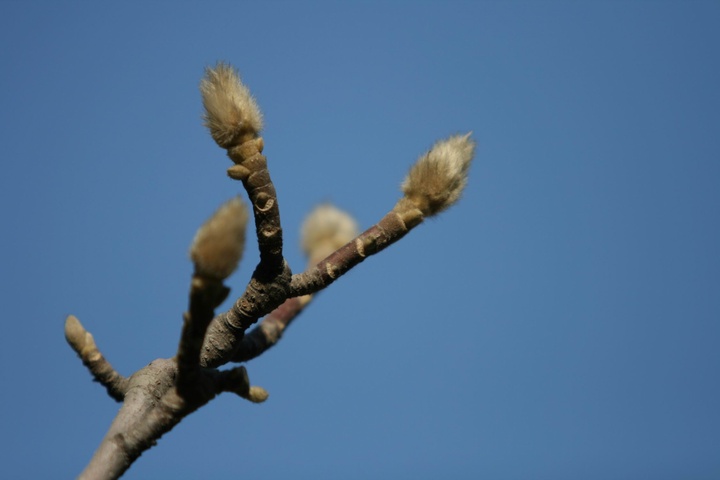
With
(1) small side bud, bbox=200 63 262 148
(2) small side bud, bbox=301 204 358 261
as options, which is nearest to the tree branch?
(1) small side bud, bbox=200 63 262 148

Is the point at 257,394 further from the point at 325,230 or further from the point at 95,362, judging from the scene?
the point at 325,230

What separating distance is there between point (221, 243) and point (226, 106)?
0.50 meters

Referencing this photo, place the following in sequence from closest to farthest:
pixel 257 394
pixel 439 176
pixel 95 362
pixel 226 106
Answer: pixel 226 106, pixel 257 394, pixel 439 176, pixel 95 362

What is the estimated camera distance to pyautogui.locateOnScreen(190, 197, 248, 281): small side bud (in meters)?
1.31

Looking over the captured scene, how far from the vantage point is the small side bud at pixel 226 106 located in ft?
5.49

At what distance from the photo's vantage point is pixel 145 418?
149 cm

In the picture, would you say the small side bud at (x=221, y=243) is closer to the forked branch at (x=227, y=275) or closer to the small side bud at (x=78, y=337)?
the forked branch at (x=227, y=275)

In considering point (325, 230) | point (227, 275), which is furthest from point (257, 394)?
point (325, 230)

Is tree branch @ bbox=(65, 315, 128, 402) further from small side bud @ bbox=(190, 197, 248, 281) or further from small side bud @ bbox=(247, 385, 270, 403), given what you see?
small side bud @ bbox=(190, 197, 248, 281)

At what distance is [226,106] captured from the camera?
1.67m

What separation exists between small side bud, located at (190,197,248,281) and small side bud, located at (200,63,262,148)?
396mm

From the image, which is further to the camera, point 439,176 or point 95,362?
point 95,362

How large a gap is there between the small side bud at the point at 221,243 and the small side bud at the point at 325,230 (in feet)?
6.00

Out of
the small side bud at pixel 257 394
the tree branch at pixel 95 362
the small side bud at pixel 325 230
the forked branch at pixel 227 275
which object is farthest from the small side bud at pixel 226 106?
the small side bud at pixel 325 230
